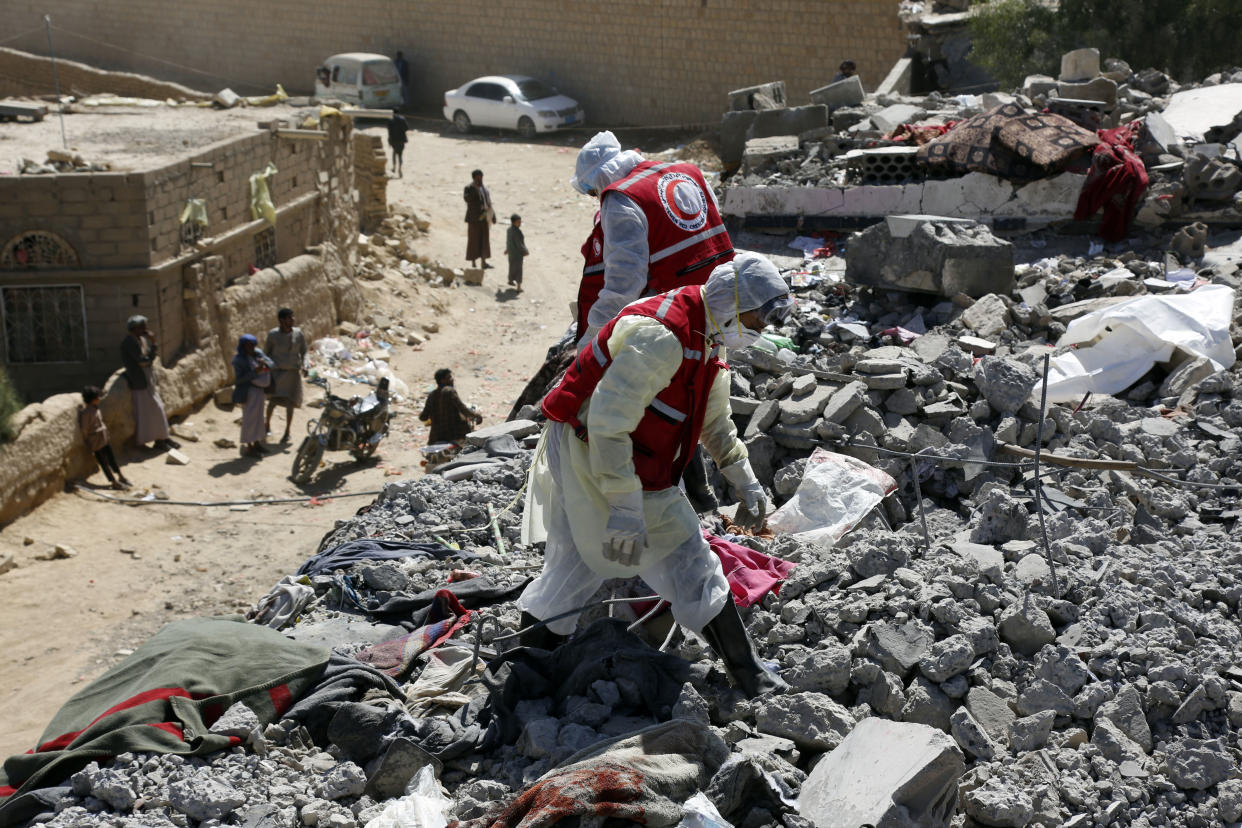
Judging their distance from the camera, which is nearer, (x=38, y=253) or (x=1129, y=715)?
(x=1129, y=715)

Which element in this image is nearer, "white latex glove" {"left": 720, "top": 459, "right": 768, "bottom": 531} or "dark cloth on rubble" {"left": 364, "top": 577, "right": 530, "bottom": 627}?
"white latex glove" {"left": 720, "top": 459, "right": 768, "bottom": 531}

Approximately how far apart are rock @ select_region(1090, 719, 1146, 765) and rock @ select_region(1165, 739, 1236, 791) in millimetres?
92

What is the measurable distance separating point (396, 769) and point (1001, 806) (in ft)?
5.71

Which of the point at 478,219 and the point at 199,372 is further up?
the point at 478,219

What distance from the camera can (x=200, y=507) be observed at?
10.2 metres

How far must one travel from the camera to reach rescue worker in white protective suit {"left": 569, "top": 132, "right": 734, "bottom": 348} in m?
5.15

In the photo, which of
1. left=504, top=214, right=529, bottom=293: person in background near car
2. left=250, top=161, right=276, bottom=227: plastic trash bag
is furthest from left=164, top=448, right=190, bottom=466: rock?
left=504, top=214, right=529, bottom=293: person in background near car

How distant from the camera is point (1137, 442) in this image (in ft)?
19.2

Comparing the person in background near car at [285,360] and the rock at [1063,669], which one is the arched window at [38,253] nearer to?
the person in background near car at [285,360]

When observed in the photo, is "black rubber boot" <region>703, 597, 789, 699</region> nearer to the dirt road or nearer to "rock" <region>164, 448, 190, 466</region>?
the dirt road

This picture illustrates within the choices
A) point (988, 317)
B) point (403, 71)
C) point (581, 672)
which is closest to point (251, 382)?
point (988, 317)

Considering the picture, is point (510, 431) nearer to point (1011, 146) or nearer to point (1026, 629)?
point (1026, 629)

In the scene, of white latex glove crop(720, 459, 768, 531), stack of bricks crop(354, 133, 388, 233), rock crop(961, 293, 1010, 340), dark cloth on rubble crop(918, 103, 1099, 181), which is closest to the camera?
white latex glove crop(720, 459, 768, 531)

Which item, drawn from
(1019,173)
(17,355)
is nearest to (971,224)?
(1019,173)
